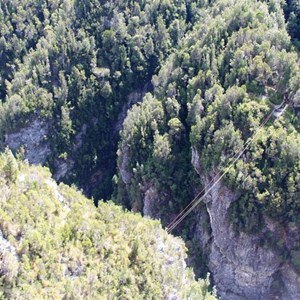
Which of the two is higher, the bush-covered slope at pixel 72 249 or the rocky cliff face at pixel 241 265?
the bush-covered slope at pixel 72 249

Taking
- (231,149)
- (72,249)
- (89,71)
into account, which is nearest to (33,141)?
(89,71)

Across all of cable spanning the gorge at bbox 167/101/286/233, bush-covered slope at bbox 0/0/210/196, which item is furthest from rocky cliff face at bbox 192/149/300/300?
bush-covered slope at bbox 0/0/210/196

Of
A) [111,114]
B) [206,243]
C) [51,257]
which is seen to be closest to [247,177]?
[206,243]

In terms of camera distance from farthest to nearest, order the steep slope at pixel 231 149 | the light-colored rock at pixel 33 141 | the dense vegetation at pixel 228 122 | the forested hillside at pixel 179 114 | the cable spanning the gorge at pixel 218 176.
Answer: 1. the light-colored rock at pixel 33 141
2. the cable spanning the gorge at pixel 218 176
3. the forested hillside at pixel 179 114
4. the steep slope at pixel 231 149
5. the dense vegetation at pixel 228 122

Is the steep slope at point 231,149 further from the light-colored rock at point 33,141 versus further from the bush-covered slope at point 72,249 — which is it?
the light-colored rock at point 33,141

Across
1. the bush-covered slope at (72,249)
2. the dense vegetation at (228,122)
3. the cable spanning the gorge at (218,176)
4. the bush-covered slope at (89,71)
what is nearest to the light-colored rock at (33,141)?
the bush-covered slope at (89,71)

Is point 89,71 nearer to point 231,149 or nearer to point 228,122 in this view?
point 228,122

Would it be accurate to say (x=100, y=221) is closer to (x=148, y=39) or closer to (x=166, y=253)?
(x=166, y=253)
